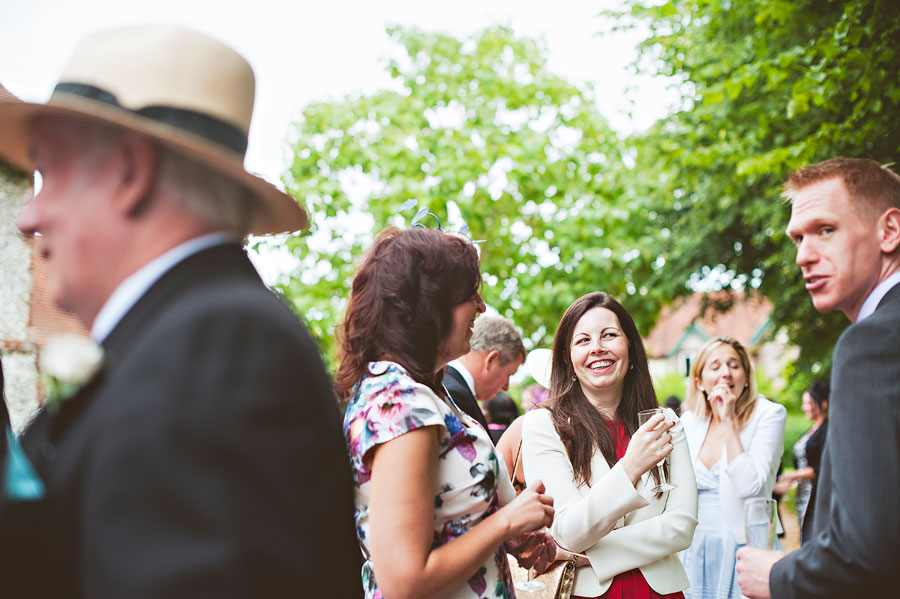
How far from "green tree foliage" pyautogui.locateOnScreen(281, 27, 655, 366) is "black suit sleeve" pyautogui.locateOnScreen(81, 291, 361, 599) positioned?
12792 mm

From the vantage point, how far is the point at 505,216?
15789mm

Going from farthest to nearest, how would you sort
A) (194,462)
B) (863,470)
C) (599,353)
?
(599,353) < (863,470) < (194,462)

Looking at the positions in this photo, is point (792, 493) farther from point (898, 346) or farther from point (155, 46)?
point (155, 46)

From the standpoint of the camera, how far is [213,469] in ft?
3.38

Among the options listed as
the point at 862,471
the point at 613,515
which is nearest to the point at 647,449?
the point at 613,515

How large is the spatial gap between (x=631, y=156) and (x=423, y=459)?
14.7 metres

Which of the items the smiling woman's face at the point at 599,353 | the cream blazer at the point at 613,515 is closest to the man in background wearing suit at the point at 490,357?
the smiling woman's face at the point at 599,353

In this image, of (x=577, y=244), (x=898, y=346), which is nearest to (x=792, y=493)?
(x=577, y=244)

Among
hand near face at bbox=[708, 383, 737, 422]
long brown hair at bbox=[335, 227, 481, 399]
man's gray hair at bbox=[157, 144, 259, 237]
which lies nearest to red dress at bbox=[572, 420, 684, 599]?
long brown hair at bbox=[335, 227, 481, 399]

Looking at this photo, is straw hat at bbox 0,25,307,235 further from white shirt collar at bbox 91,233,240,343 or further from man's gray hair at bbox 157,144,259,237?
white shirt collar at bbox 91,233,240,343

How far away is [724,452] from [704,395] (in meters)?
0.72

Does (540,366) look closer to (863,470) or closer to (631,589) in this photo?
(631,589)

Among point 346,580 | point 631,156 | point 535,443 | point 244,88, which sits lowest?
point 535,443

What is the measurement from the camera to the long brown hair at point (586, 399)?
340 cm
